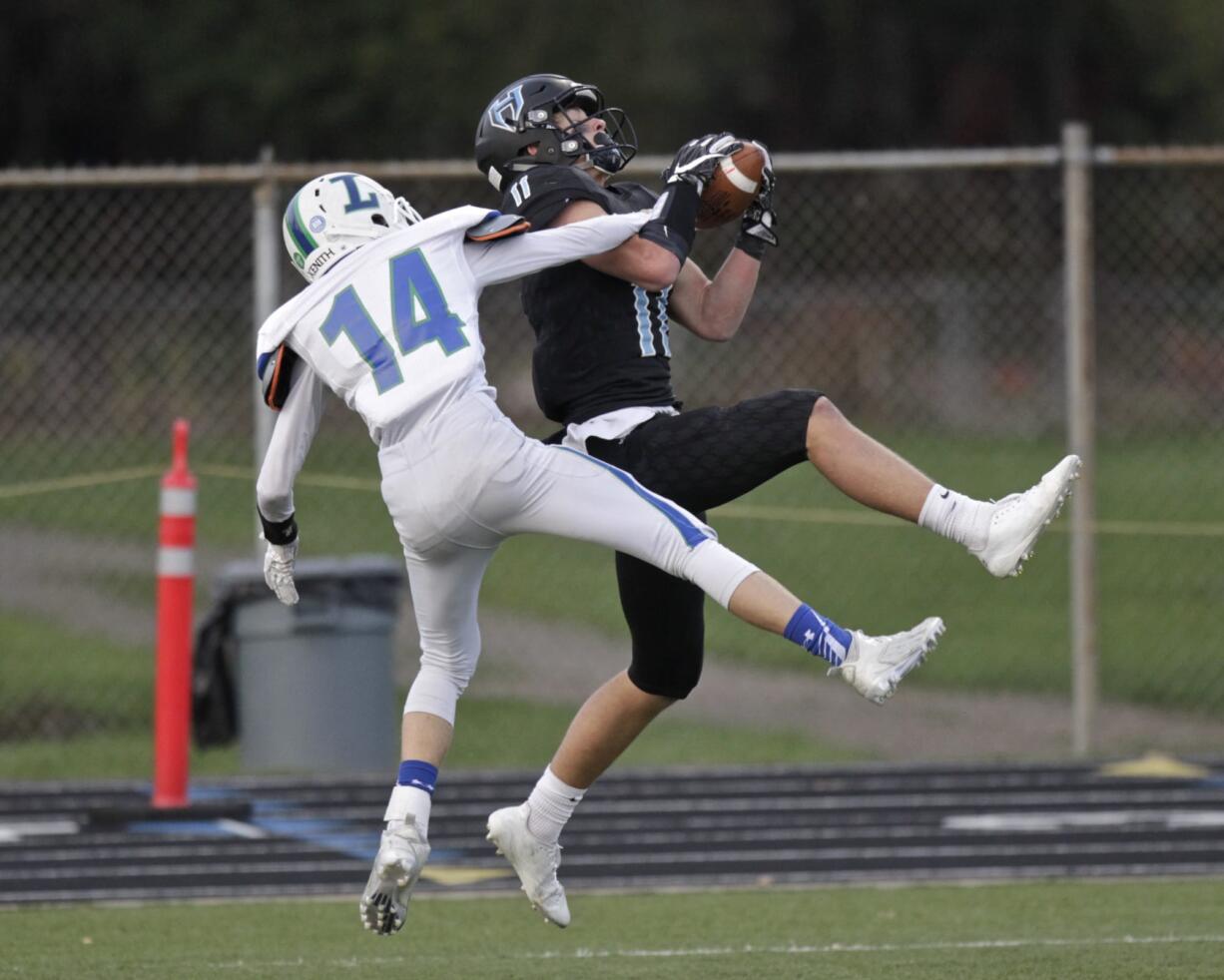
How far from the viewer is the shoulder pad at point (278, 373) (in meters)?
5.91

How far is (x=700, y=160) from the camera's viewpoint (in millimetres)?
6152

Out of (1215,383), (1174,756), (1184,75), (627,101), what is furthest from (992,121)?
(1174,756)

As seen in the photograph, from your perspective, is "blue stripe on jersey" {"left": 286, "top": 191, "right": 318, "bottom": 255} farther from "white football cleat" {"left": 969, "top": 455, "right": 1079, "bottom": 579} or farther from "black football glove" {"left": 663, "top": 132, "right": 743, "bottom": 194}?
"white football cleat" {"left": 969, "top": 455, "right": 1079, "bottom": 579}

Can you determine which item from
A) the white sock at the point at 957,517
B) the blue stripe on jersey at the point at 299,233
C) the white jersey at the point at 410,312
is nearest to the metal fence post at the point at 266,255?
the blue stripe on jersey at the point at 299,233

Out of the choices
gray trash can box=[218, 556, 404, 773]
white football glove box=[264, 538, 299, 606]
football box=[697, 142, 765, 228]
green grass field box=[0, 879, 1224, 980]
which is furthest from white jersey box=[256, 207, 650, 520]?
gray trash can box=[218, 556, 404, 773]

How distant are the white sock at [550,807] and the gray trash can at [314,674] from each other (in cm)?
389

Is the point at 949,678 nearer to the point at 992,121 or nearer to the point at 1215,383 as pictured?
the point at 1215,383

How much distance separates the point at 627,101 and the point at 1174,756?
2112 cm

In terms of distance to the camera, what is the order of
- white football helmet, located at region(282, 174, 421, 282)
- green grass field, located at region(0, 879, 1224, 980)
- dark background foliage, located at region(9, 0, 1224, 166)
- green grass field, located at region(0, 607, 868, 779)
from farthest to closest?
dark background foliage, located at region(9, 0, 1224, 166) → green grass field, located at region(0, 607, 868, 779) → green grass field, located at region(0, 879, 1224, 980) → white football helmet, located at region(282, 174, 421, 282)

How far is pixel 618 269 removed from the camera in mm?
5941

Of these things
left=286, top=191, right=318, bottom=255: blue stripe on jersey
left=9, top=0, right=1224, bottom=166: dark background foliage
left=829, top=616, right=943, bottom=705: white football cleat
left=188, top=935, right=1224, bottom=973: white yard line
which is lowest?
left=188, top=935, right=1224, bottom=973: white yard line

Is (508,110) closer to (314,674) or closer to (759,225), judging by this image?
(759,225)

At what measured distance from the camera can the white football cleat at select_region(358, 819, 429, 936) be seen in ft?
18.8

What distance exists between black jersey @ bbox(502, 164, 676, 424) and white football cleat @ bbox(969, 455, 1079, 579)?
3.64 feet
